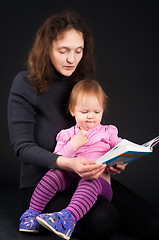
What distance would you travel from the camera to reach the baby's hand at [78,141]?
9.71ft

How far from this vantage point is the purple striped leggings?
272cm

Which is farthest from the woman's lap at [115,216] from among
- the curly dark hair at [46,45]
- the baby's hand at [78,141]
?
the curly dark hair at [46,45]

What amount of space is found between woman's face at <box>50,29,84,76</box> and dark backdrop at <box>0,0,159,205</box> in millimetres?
1364

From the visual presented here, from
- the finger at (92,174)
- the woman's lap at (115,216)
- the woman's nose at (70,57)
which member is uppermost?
the woman's nose at (70,57)

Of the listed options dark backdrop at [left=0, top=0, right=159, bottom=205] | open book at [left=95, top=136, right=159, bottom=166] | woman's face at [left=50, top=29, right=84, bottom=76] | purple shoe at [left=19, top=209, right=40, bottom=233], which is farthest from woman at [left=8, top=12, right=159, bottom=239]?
dark backdrop at [left=0, top=0, right=159, bottom=205]

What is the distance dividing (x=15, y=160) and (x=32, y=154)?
1618mm

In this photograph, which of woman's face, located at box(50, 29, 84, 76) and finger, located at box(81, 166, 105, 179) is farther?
woman's face, located at box(50, 29, 84, 76)

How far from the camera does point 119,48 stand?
4.52 metres

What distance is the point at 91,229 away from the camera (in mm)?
2812

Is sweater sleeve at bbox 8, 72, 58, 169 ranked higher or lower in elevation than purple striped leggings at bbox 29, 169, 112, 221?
higher

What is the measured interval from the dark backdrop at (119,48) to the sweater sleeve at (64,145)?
4.57 feet

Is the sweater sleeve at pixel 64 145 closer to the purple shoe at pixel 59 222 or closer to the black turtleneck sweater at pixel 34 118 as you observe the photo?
the black turtleneck sweater at pixel 34 118

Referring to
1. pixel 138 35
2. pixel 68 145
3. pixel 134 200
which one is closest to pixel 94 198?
pixel 68 145

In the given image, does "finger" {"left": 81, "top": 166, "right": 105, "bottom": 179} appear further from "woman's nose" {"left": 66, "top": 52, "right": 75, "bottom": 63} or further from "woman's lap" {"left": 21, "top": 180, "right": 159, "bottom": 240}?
"woman's nose" {"left": 66, "top": 52, "right": 75, "bottom": 63}
